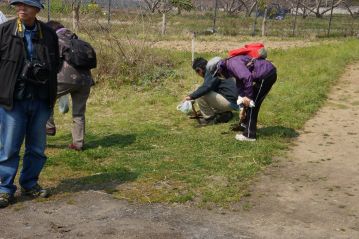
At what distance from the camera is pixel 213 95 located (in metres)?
7.78

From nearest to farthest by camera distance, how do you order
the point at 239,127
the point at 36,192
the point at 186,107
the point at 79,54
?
the point at 36,192
the point at 79,54
the point at 239,127
the point at 186,107

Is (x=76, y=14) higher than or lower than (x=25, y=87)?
higher

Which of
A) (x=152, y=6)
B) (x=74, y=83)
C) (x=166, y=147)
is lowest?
(x=166, y=147)

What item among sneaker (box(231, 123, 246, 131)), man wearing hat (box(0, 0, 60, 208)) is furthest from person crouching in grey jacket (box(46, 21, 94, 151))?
→ sneaker (box(231, 123, 246, 131))

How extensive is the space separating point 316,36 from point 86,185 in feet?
69.4

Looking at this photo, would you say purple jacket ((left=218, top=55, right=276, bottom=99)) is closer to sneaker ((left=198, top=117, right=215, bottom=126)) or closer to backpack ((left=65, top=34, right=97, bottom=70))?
sneaker ((left=198, top=117, right=215, bottom=126))

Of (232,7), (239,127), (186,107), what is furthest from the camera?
(232,7)

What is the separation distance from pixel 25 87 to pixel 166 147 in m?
2.59

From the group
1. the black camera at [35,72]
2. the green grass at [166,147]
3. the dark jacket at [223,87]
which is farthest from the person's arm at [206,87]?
the black camera at [35,72]

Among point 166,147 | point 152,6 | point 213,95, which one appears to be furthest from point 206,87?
point 152,6

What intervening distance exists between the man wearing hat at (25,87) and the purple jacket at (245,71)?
2582 millimetres

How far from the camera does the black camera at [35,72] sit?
14.1 feet

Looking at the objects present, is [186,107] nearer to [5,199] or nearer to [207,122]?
[207,122]

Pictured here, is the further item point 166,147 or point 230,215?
point 166,147
